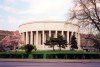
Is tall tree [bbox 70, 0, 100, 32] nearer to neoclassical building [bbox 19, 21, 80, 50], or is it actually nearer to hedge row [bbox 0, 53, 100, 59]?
hedge row [bbox 0, 53, 100, 59]

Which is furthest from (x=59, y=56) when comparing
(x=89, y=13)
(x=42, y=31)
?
(x=42, y=31)

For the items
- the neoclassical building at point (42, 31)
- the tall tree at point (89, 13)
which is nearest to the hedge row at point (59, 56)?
the tall tree at point (89, 13)

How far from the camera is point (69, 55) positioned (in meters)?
44.2

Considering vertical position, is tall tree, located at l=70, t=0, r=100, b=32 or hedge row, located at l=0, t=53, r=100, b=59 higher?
tall tree, located at l=70, t=0, r=100, b=32

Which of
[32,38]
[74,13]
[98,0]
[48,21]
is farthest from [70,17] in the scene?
[32,38]

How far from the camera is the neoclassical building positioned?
8831cm

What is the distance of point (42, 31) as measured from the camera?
89875 millimetres

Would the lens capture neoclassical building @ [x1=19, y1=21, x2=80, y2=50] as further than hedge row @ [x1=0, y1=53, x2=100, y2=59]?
Yes

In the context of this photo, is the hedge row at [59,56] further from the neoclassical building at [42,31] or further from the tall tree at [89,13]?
the neoclassical building at [42,31]

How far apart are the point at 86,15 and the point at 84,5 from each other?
5.37 feet

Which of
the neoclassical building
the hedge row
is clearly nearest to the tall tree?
the hedge row

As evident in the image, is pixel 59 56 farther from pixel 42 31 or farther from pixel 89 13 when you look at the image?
pixel 42 31

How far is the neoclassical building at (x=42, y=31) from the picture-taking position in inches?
3477

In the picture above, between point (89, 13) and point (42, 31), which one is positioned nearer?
point (89, 13)
